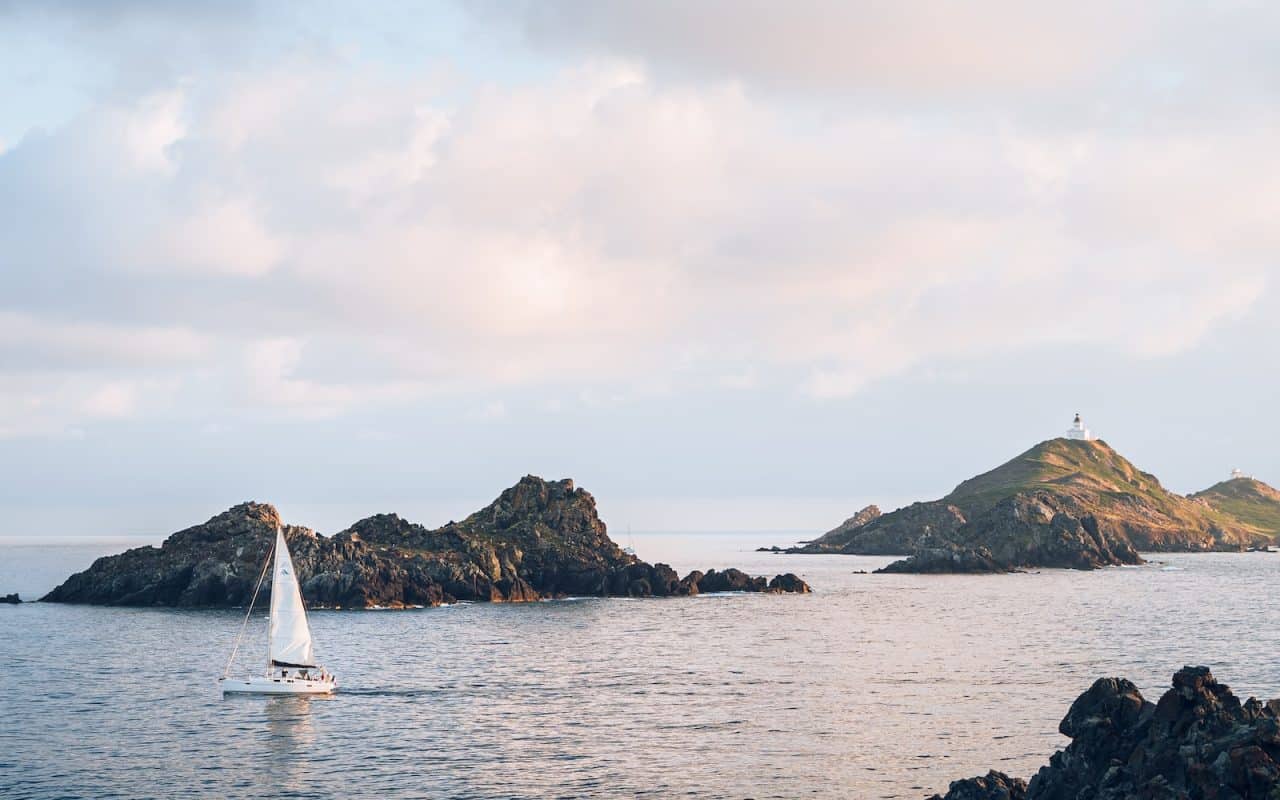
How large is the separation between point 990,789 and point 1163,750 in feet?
21.3

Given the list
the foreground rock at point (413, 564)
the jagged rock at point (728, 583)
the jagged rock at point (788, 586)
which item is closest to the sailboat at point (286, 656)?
the foreground rock at point (413, 564)

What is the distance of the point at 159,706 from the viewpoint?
7688cm

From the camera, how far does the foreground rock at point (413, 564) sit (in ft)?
496

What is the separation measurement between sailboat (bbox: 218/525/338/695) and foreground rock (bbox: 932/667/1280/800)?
175ft

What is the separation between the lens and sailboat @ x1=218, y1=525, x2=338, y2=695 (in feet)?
267

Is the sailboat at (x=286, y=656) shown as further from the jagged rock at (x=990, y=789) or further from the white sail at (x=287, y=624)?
the jagged rock at (x=990, y=789)

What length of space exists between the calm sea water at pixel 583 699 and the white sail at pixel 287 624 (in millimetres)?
4534

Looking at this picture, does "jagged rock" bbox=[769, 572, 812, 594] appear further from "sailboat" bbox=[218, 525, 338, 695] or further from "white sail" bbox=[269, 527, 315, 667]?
"white sail" bbox=[269, 527, 315, 667]

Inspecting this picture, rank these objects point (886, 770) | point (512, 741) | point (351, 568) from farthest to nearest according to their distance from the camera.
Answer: point (351, 568) < point (512, 741) < point (886, 770)

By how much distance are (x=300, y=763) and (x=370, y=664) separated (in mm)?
39285

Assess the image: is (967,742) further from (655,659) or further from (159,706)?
(159,706)

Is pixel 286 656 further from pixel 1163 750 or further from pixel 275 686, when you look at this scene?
pixel 1163 750

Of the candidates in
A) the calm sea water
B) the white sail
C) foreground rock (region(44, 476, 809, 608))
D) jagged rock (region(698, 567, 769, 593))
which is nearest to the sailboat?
the white sail

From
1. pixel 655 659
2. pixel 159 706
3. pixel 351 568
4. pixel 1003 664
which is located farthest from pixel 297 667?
pixel 351 568
